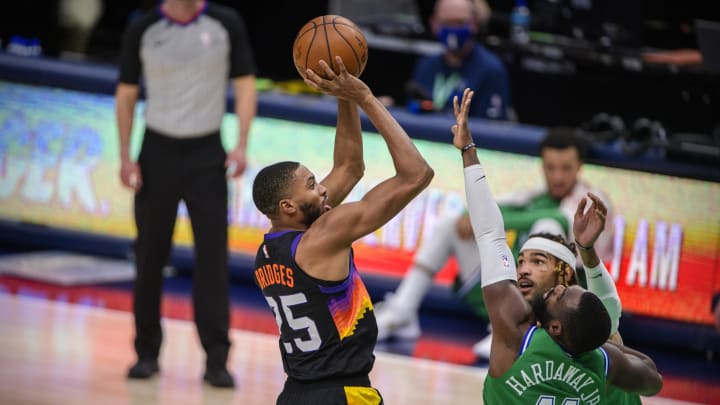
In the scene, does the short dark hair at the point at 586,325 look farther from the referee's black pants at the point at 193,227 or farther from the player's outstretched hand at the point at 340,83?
Result: the referee's black pants at the point at 193,227

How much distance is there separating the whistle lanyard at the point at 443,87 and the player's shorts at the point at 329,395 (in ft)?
17.1

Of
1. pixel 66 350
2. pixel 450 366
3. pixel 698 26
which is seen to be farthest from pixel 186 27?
pixel 698 26

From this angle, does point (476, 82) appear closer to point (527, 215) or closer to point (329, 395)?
point (527, 215)

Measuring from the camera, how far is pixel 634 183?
9.16 m

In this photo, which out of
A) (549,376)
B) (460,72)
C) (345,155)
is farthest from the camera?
(460,72)

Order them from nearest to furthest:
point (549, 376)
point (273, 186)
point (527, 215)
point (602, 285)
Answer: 1. point (549, 376)
2. point (273, 186)
3. point (602, 285)
4. point (527, 215)

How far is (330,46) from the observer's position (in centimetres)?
524

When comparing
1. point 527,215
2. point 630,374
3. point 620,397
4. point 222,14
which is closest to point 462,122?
point 630,374

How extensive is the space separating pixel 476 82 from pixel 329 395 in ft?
17.5

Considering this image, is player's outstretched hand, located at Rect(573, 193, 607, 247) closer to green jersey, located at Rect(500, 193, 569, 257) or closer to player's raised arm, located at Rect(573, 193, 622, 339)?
player's raised arm, located at Rect(573, 193, 622, 339)

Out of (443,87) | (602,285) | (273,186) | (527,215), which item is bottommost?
(527,215)

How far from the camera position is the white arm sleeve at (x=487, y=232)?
4.68 m

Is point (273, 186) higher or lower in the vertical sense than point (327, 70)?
lower

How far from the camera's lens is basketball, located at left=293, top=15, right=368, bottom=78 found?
5207 mm
